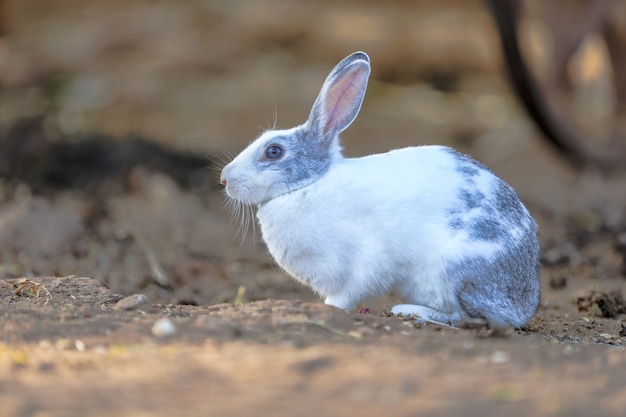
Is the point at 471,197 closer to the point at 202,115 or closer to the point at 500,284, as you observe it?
the point at 500,284

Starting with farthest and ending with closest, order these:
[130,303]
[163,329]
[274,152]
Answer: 1. [274,152]
2. [130,303]
3. [163,329]

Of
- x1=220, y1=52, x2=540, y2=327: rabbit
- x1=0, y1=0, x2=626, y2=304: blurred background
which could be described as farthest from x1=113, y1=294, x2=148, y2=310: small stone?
x1=0, y1=0, x2=626, y2=304: blurred background

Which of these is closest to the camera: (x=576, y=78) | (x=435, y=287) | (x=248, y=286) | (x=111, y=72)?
(x=435, y=287)

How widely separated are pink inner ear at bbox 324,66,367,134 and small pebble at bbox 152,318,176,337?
5.18ft

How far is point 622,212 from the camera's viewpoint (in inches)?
349

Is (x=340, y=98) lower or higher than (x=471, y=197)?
higher

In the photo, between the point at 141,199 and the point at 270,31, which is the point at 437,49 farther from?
the point at 141,199

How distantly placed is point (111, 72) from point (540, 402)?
10.8 metres

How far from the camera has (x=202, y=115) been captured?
11773 millimetres

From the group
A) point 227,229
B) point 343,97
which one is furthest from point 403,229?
point 227,229

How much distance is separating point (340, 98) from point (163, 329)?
1746 mm

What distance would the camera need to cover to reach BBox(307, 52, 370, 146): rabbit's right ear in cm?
502

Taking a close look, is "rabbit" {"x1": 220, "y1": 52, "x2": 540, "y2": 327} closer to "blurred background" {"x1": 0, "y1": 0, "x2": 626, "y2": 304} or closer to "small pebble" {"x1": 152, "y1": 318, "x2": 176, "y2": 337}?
"small pebble" {"x1": 152, "y1": 318, "x2": 176, "y2": 337}

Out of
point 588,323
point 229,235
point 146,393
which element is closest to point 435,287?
point 588,323
